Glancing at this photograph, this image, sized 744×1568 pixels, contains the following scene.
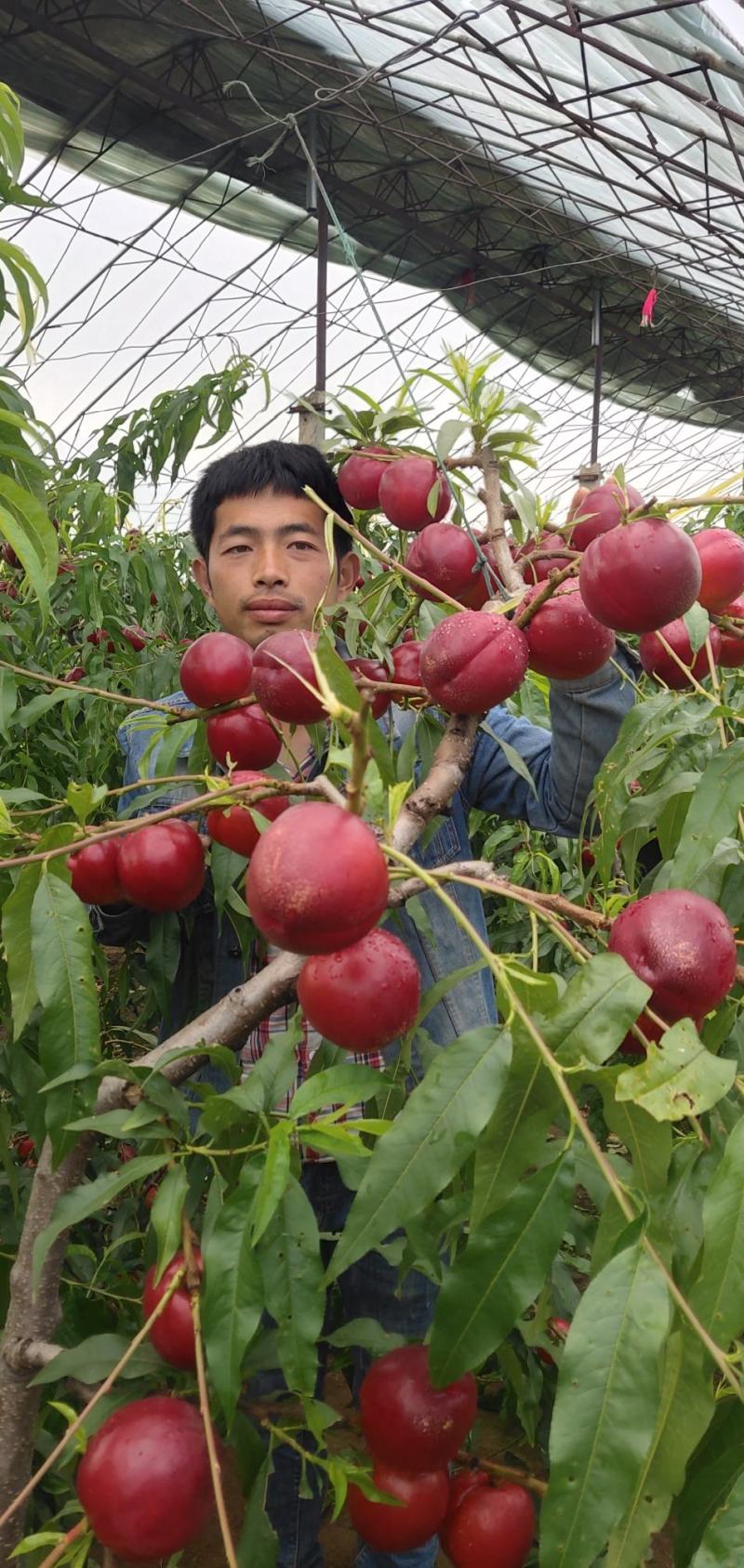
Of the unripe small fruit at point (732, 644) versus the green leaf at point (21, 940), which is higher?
the unripe small fruit at point (732, 644)

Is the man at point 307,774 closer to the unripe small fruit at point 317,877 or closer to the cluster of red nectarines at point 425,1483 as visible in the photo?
the cluster of red nectarines at point 425,1483

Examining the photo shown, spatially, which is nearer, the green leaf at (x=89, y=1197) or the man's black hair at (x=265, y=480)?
the green leaf at (x=89, y=1197)

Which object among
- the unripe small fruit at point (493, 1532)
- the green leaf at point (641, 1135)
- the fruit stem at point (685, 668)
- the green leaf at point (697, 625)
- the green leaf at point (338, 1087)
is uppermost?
the green leaf at point (697, 625)

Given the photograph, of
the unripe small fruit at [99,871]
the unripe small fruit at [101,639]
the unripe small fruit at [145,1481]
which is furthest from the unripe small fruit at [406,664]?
the unripe small fruit at [101,639]

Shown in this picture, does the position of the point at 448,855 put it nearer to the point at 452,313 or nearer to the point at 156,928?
the point at 156,928

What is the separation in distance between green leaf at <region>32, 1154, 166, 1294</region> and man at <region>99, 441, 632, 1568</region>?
1.72ft

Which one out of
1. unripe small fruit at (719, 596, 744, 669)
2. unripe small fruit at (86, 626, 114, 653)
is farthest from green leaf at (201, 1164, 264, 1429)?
unripe small fruit at (86, 626, 114, 653)

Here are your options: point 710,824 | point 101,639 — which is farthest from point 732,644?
point 101,639

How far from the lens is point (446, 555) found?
1033 mm

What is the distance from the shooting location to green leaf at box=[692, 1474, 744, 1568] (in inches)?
21.2

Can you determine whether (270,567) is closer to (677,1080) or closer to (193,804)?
(193,804)

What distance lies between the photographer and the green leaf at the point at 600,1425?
54 centimetres

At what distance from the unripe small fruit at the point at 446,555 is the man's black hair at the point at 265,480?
15.9 inches

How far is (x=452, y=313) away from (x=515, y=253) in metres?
1.30
